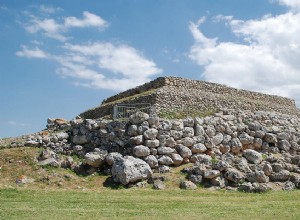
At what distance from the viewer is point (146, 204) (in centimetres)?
1293

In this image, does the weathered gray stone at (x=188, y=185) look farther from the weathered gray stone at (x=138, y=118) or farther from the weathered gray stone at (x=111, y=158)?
the weathered gray stone at (x=138, y=118)

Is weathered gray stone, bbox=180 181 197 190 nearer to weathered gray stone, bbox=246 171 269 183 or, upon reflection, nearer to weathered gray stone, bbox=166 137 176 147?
weathered gray stone, bbox=246 171 269 183

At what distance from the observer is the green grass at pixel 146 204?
11281 mm

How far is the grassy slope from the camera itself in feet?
37.3

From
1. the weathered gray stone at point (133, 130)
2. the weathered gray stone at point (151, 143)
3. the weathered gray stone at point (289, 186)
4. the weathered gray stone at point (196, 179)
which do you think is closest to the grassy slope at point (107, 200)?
the weathered gray stone at point (196, 179)

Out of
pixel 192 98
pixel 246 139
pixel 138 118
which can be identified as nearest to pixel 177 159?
Answer: pixel 138 118

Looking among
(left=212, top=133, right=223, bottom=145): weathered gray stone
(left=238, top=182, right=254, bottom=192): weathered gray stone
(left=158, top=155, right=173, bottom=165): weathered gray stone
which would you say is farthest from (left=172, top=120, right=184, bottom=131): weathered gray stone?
(left=238, top=182, right=254, bottom=192): weathered gray stone

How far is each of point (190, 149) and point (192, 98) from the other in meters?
6.94

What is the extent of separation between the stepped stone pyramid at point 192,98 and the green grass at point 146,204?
8.54m

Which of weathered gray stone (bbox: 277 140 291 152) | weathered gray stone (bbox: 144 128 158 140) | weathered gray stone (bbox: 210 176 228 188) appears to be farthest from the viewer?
weathered gray stone (bbox: 277 140 291 152)

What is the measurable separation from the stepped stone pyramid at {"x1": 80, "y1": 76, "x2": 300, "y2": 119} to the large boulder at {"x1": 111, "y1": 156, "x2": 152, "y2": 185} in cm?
630

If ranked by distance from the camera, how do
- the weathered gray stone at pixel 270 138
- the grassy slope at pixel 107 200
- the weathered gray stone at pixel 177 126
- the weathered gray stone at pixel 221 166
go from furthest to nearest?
the weathered gray stone at pixel 270 138 < the weathered gray stone at pixel 177 126 < the weathered gray stone at pixel 221 166 < the grassy slope at pixel 107 200

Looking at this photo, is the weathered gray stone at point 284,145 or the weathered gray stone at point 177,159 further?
the weathered gray stone at point 284,145

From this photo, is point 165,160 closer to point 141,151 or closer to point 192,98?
point 141,151
